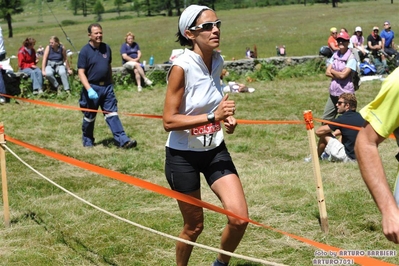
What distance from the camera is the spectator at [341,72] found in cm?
947

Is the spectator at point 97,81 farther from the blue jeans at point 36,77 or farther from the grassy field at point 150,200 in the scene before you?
the blue jeans at point 36,77

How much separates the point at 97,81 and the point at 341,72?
3777 millimetres

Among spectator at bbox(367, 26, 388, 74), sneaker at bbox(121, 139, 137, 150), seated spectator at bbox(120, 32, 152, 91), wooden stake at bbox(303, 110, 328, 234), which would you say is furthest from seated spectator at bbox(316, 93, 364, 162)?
spectator at bbox(367, 26, 388, 74)

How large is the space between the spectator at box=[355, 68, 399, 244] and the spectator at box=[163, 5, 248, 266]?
1.50m

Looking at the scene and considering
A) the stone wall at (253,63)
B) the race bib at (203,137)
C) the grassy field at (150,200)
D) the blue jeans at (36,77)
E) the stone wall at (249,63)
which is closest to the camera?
the race bib at (203,137)

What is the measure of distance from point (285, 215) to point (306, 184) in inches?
45.5

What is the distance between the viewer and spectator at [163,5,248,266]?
14.1 feet

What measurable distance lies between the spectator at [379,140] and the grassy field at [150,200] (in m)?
2.65

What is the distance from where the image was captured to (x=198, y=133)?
443 centimetres

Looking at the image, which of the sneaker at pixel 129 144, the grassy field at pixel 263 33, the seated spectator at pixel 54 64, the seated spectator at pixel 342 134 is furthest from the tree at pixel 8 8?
the seated spectator at pixel 342 134

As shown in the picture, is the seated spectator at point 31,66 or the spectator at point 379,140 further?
the seated spectator at point 31,66

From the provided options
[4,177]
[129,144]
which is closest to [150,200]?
Answer: [4,177]

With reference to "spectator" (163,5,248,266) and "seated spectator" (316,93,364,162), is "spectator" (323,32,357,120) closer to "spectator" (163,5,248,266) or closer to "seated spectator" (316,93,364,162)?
"seated spectator" (316,93,364,162)

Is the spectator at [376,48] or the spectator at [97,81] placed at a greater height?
the spectator at [97,81]
